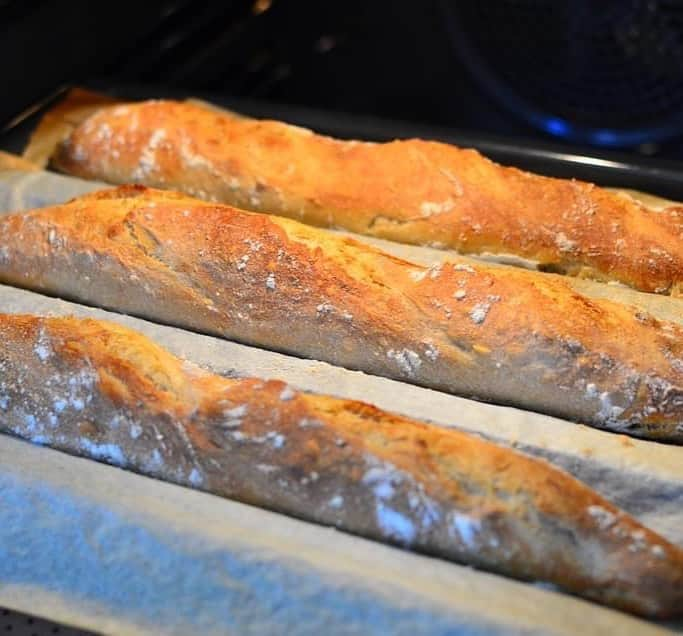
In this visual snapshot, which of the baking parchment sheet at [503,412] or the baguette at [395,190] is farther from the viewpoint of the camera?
the baguette at [395,190]

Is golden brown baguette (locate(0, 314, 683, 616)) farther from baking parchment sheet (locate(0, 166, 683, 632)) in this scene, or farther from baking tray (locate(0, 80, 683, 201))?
baking tray (locate(0, 80, 683, 201))

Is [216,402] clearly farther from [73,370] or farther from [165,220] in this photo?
[165,220]

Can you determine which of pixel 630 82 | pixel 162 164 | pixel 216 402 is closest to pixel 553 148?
pixel 630 82

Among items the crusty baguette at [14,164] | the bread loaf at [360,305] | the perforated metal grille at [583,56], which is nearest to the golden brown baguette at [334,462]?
the bread loaf at [360,305]

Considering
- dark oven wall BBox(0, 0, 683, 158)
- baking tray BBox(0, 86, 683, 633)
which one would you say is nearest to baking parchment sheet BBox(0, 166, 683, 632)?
baking tray BBox(0, 86, 683, 633)

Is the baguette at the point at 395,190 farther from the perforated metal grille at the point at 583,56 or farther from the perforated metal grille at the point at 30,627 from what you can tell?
the perforated metal grille at the point at 30,627
